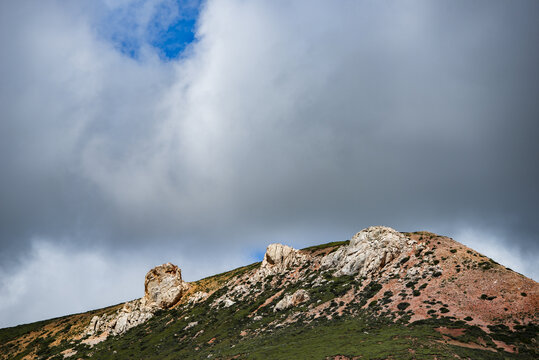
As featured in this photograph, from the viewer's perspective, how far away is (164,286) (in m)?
126

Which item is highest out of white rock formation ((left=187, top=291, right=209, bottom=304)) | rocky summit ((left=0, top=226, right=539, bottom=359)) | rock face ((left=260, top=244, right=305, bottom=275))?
rock face ((left=260, top=244, right=305, bottom=275))

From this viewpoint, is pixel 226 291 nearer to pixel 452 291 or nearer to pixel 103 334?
pixel 103 334

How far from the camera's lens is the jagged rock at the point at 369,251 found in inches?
3616

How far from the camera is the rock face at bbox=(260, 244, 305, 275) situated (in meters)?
115

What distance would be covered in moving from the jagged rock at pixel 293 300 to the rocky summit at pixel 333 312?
0.28 metres

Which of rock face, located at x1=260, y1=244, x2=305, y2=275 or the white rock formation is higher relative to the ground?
rock face, located at x1=260, y1=244, x2=305, y2=275

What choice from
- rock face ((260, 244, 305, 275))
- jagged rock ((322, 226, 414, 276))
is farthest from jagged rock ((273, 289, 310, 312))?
rock face ((260, 244, 305, 275))

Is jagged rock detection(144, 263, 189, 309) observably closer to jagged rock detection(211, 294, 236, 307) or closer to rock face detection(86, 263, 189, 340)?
rock face detection(86, 263, 189, 340)

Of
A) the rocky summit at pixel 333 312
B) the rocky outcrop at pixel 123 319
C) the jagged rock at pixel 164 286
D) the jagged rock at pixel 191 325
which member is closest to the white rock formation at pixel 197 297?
the rocky summit at pixel 333 312

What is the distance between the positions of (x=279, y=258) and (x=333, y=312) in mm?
42587

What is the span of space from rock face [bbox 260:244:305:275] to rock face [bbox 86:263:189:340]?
122ft

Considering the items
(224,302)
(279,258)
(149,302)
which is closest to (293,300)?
(279,258)

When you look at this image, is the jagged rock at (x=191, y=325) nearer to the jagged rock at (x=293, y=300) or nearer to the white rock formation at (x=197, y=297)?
the white rock formation at (x=197, y=297)

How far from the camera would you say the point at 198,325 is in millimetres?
96250
